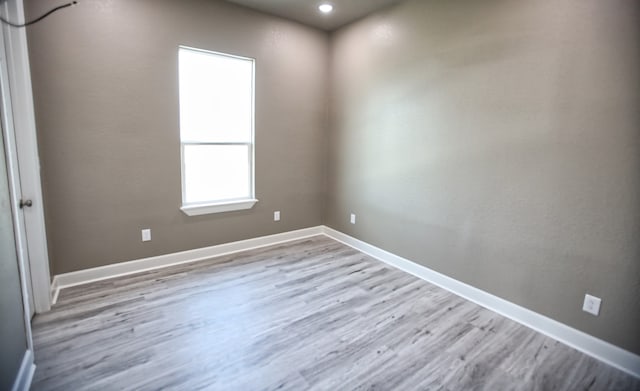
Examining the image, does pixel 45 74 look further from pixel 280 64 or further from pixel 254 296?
pixel 254 296

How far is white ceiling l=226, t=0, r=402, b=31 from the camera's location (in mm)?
3350

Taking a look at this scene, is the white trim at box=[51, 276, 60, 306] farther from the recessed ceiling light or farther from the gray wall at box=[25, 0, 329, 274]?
the recessed ceiling light

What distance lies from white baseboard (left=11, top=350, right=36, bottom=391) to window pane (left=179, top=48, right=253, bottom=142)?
2170mm

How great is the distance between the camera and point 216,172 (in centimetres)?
368

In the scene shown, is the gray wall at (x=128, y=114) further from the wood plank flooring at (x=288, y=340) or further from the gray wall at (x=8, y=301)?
the gray wall at (x=8, y=301)

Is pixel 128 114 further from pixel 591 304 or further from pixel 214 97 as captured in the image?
pixel 591 304

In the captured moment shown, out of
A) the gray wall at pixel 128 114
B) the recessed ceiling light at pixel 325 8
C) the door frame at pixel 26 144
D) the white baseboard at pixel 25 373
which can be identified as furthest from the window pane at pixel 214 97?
the white baseboard at pixel 25 373

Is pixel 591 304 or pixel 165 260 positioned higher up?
pixel 591 304

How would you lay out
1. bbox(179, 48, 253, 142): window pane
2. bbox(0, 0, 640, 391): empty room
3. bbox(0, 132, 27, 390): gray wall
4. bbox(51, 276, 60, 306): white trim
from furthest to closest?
bbox(179, 48, 253, 142): window pane, bbox(51, 276, 60, 306): white trim, bbox(0, 0, 640, 391): empty room, bbox(0, 132, 27, 390): gray wall

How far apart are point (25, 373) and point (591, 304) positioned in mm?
3419

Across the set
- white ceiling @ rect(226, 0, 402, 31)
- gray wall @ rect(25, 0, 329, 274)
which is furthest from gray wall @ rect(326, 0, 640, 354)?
gray wall @ rect(25, 0, 329, 274)

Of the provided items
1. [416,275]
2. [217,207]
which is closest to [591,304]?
[416,275]

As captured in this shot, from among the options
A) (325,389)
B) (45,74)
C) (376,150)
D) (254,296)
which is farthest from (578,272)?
(45,74)

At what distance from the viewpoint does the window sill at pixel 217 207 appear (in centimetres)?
346
